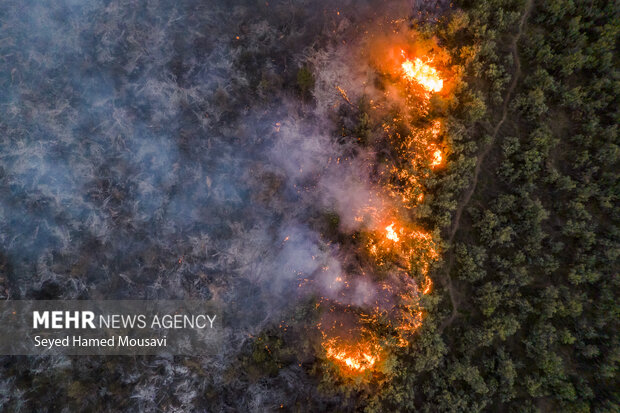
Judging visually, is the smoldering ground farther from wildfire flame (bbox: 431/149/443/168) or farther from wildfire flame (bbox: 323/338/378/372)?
wildfire flame (bbox: 431/149/443/168)

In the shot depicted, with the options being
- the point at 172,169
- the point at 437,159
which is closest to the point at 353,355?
the point at 437,159

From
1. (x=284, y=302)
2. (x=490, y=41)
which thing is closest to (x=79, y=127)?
(x=284, y=302)

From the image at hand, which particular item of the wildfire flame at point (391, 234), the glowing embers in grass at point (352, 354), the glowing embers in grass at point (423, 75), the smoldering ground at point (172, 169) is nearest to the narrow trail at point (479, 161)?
the wildfire flame at point (391, 234)

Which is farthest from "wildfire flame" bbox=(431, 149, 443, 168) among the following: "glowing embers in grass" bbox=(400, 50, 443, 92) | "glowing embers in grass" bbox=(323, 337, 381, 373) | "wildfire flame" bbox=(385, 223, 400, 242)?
"glowing embers in grass" bbox=(323, 337, 381, 373)

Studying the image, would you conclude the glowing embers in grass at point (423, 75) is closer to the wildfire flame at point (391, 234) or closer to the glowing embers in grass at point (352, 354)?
the wildfire flame at point (391, 234)

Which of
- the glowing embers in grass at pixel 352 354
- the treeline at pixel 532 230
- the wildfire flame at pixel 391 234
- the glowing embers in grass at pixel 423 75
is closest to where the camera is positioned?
the treeline at pixel 532 230

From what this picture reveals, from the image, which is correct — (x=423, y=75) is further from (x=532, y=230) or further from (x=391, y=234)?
(x=532, y=230)

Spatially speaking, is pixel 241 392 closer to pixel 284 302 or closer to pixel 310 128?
pixel 284 302
